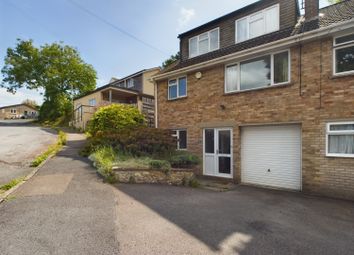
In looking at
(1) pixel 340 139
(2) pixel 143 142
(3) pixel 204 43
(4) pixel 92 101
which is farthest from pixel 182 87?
(4) pixel 92 101

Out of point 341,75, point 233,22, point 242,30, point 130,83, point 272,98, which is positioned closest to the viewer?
point 341,75

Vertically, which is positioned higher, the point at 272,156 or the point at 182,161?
the point at 272,156

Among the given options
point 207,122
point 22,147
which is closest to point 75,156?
point 22,147

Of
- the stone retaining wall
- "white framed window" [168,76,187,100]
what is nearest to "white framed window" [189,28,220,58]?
"white framed window" [168,76,187,100]

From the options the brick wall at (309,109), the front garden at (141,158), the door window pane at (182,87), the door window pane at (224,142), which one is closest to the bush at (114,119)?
the front garden at (141,158)

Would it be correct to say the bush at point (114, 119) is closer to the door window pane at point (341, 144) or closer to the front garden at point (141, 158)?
the front garden at point (141, 158)

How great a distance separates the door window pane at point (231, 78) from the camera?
10.0m

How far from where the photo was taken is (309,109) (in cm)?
793

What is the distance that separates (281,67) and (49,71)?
115 feet

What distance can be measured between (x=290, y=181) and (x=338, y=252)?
4.81m

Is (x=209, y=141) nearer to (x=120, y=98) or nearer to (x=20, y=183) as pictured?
(x=20, y=183)

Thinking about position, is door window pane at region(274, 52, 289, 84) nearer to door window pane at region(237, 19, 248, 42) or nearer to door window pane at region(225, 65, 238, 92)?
door window pane at region(225, 65, 238, 92)

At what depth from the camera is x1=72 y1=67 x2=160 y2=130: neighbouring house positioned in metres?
22.6

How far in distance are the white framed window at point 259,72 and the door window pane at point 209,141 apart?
80.4 inches
